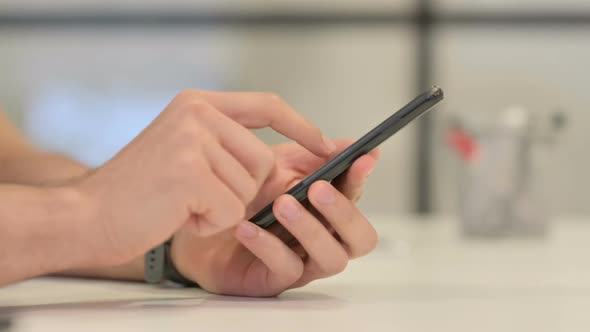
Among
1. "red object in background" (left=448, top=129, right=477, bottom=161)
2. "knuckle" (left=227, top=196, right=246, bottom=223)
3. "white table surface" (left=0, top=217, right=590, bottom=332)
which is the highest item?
"red object in background" (left=448, top=129, right=477, bottom=161)

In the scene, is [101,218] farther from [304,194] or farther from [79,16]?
[79,16]

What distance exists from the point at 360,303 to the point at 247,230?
97 millimetres

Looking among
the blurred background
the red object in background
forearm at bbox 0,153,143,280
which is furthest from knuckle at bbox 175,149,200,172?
the blurred background

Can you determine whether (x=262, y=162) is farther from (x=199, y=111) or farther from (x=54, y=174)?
(x=54, y=174)

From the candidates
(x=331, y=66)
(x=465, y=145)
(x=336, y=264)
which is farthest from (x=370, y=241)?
(x=331, y=66)

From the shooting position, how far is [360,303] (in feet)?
1.85

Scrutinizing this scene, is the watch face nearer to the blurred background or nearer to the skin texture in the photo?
the skin texture

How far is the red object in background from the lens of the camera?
4.29ft

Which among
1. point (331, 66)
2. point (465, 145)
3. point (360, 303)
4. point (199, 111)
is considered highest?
point (331, 66)

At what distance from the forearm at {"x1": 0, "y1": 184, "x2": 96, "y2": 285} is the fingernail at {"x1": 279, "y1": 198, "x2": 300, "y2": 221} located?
0.13 metres

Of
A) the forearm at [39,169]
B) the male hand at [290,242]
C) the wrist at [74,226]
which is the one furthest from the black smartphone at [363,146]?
the forearm at [39,169]

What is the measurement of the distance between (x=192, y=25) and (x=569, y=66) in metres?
0.95

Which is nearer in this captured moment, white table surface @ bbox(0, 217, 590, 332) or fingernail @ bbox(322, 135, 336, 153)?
white table surface @ bbox(0, 217, 590, 332)

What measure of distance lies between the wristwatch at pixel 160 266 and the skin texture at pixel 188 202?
0.40 feet
